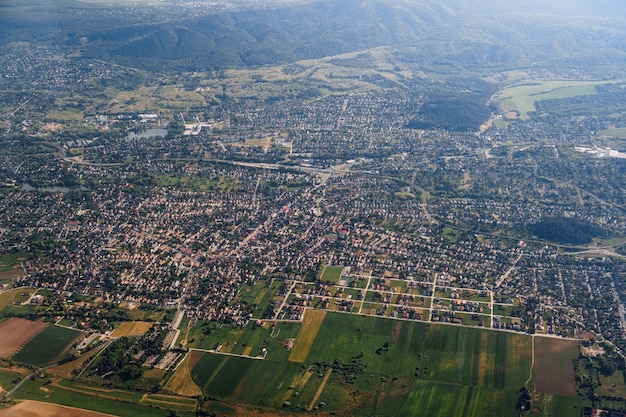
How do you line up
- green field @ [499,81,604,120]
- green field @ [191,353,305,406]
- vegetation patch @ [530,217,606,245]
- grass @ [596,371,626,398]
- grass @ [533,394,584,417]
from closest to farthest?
1. grass @ [533,394,584,417]
2. grass @ [596,371,626,398]
3. green field @ [191,353,305,406]
4. vegetation patch @ [530,217,606,245]
5. green field @ [499,81,604,120]

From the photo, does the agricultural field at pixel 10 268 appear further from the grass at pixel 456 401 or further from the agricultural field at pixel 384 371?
the grass at pixel 456 401

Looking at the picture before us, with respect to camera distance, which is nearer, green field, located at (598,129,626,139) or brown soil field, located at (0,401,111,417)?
brown soil field, located at (0,401,111,417)

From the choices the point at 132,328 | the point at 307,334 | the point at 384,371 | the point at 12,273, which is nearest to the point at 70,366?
the point at 132,328

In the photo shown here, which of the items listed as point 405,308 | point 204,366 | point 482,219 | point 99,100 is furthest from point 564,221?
point 99,100

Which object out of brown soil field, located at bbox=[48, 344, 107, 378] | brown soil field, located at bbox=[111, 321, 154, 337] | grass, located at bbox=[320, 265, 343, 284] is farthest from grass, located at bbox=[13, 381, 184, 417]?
grass, located at bbox=[320, 265, 343, 284]

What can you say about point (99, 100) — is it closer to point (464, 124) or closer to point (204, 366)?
point (464, 124)

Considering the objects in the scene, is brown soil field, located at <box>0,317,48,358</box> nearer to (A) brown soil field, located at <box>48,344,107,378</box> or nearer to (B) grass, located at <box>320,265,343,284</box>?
(A) brown soil field, located at <box>48,344,107,378</box>
